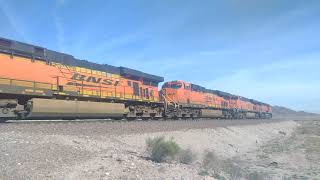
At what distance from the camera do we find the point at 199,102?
122 ft

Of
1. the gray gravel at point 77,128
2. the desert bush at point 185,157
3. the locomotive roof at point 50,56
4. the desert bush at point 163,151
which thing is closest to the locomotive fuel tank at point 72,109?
the gray gravel at point 77,128

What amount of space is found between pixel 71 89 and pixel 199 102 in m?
19.7

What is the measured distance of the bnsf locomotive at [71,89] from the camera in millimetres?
16078

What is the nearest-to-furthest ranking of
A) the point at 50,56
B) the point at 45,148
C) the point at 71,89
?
the point at 45,148 → the point at 50,56 → the point at 71,89

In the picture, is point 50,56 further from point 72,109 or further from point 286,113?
point 286,113

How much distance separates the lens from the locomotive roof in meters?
16.2

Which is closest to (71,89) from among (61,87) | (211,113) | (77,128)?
(61,87)

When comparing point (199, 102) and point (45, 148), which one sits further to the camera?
Answer: point (199, 102)

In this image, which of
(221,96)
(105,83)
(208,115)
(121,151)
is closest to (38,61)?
(105,83)

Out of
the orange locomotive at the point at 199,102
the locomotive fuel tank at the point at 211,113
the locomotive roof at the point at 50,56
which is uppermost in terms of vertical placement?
the locomotive roof at the point at 50,56

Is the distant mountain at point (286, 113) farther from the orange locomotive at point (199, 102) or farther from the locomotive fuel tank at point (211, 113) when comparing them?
the locomotive fuel tank at point (211, 113)

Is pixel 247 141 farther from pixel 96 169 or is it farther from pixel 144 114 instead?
pixel 96 169

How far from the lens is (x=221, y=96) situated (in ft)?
154

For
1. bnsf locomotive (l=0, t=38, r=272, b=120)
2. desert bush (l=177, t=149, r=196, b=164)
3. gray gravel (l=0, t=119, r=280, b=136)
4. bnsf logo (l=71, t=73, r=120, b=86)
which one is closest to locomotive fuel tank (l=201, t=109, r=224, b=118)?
bnsf locomotive (l=0, t=38, r=272, b=120)
